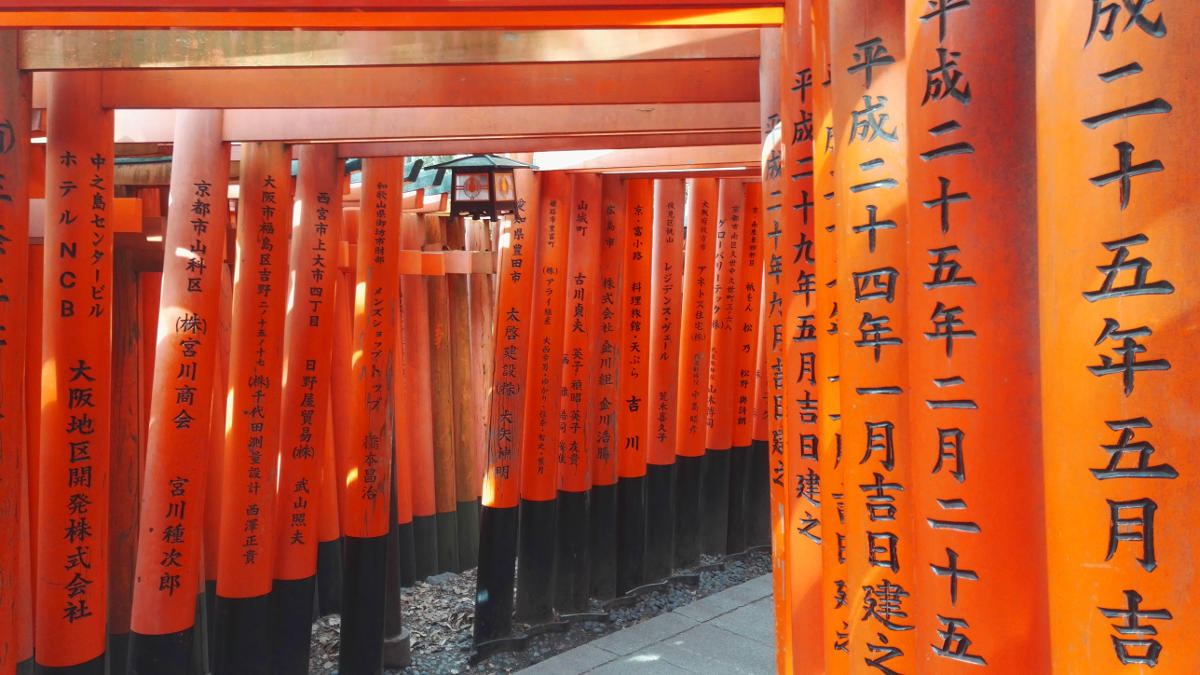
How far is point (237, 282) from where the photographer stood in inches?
243

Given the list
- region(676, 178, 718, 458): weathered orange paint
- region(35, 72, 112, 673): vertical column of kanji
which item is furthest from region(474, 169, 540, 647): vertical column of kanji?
region(35, 72, 112, 673): vertical column of kanji

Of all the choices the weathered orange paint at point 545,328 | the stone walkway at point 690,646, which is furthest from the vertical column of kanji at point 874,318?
the weathered orange paint at point 545,328

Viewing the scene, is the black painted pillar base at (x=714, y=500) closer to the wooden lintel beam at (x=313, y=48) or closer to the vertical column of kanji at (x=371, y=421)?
the vertical column of kanji at (x=371, y=421)

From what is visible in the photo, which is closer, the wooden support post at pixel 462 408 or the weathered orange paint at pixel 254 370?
the weathered orange paint at pixel 254 370

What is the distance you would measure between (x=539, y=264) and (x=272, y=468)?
2821 millimetres

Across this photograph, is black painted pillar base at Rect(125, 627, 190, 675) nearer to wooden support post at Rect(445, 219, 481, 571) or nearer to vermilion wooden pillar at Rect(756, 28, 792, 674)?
vermilion wooden pillar at Rect(756, 28, 792, 674)

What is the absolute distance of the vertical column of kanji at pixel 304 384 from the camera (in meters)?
6.50

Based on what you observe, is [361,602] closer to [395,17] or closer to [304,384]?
[304,384]

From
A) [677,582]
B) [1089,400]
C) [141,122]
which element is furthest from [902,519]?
[677,582]

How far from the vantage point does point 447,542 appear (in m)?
10.6

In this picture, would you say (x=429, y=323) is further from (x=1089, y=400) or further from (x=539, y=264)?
(x=1089, y=400)

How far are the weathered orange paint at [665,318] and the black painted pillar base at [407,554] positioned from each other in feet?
7.80

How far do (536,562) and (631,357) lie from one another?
2.00m

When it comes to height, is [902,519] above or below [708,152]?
below
